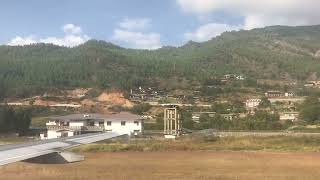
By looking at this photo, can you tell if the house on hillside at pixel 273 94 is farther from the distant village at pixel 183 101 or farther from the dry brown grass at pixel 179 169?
the dry brown grass at pixel 179 169

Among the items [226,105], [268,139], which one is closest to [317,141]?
[268,139]

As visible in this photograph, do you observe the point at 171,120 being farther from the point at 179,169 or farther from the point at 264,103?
the point at 264,103

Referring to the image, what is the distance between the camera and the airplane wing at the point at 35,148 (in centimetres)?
1085

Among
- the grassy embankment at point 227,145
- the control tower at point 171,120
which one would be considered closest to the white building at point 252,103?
the control tower at point 171,120

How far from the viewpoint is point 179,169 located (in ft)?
107

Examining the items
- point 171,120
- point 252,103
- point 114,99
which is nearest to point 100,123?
point 171,120

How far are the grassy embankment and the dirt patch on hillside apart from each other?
79752 millimetres

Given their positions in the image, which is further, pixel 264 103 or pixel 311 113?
pixel 264 103

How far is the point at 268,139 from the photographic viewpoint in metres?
63.1

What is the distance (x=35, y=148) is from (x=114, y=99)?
133089 millimetres

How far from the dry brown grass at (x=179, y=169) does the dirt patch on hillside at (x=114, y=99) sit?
101603mm

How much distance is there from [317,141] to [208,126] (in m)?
31.0

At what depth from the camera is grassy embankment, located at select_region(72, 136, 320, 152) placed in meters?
51.6

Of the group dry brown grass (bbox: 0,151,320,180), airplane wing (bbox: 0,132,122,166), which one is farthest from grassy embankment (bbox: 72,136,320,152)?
airplane wing (bbox: 0,132,122,166)
